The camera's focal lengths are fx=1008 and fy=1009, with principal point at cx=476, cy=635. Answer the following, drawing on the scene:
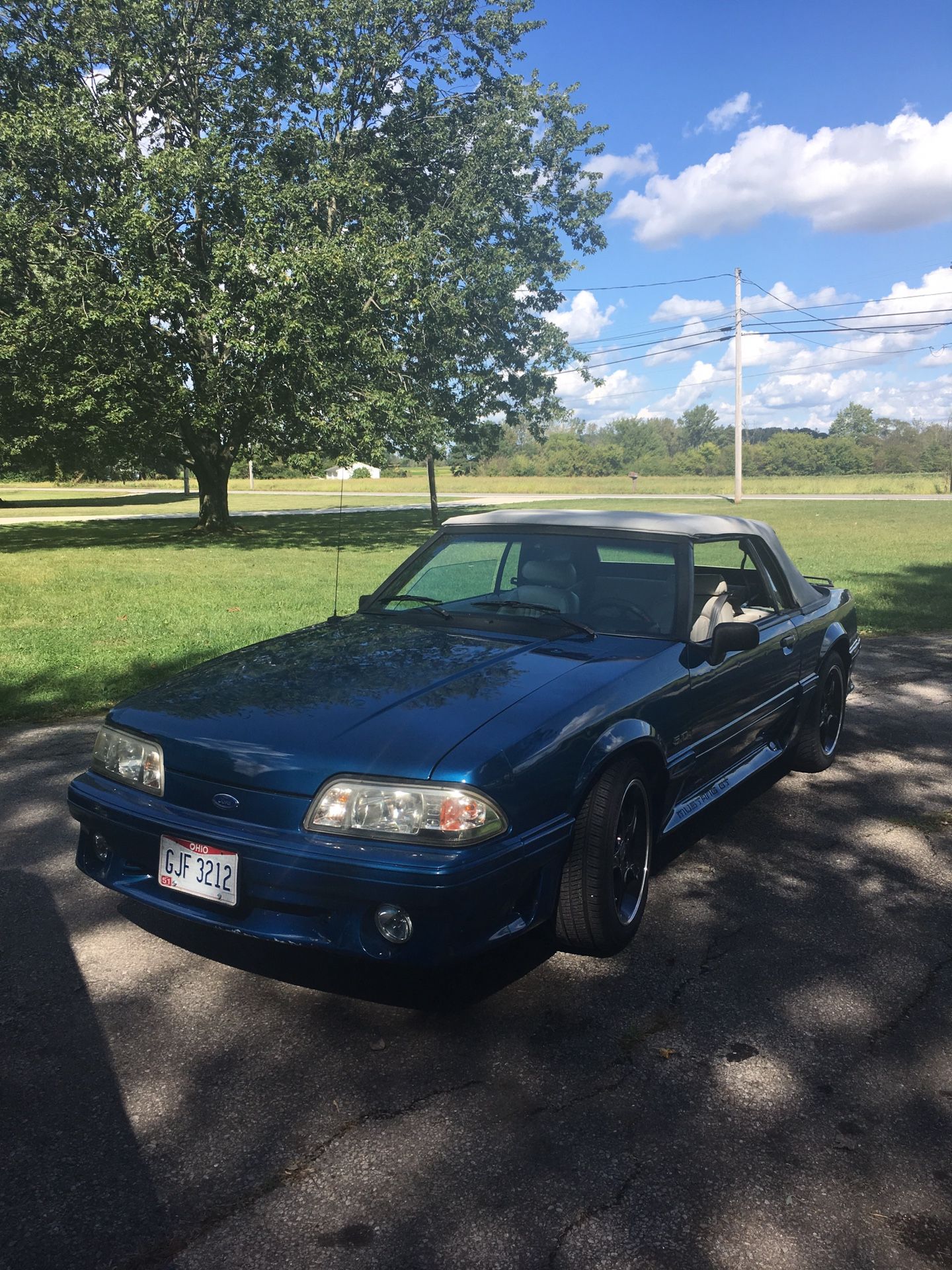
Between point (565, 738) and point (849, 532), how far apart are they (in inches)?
927

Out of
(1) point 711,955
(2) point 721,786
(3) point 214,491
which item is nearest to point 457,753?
(1) point 711,955

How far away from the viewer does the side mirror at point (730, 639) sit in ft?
13.2

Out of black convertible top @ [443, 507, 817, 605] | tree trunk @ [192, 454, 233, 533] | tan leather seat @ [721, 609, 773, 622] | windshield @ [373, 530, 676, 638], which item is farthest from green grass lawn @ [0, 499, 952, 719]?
tan leather seat @ [721, 609, 773, 622]

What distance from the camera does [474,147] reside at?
3095cm

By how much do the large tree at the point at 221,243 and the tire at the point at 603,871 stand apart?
17.0m

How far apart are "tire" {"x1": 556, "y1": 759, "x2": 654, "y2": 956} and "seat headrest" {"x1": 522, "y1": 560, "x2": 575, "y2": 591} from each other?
3.66ft

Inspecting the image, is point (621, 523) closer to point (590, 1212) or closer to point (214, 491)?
point (590, 1212)

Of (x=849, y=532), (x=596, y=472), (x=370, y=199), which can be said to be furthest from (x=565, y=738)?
(x=596, y=472)

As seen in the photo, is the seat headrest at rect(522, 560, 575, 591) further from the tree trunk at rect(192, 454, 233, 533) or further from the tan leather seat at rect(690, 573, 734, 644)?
the tree trunk at rect(192, 454, 233, 533)

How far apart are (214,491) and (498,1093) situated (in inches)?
965

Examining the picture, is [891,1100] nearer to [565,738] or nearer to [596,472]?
[565,738]

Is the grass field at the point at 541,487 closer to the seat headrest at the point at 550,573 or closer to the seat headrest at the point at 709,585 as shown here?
the seat headrest at the point at 709,585

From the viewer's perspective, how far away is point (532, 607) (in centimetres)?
425

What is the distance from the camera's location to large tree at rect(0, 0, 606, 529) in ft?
61.7
